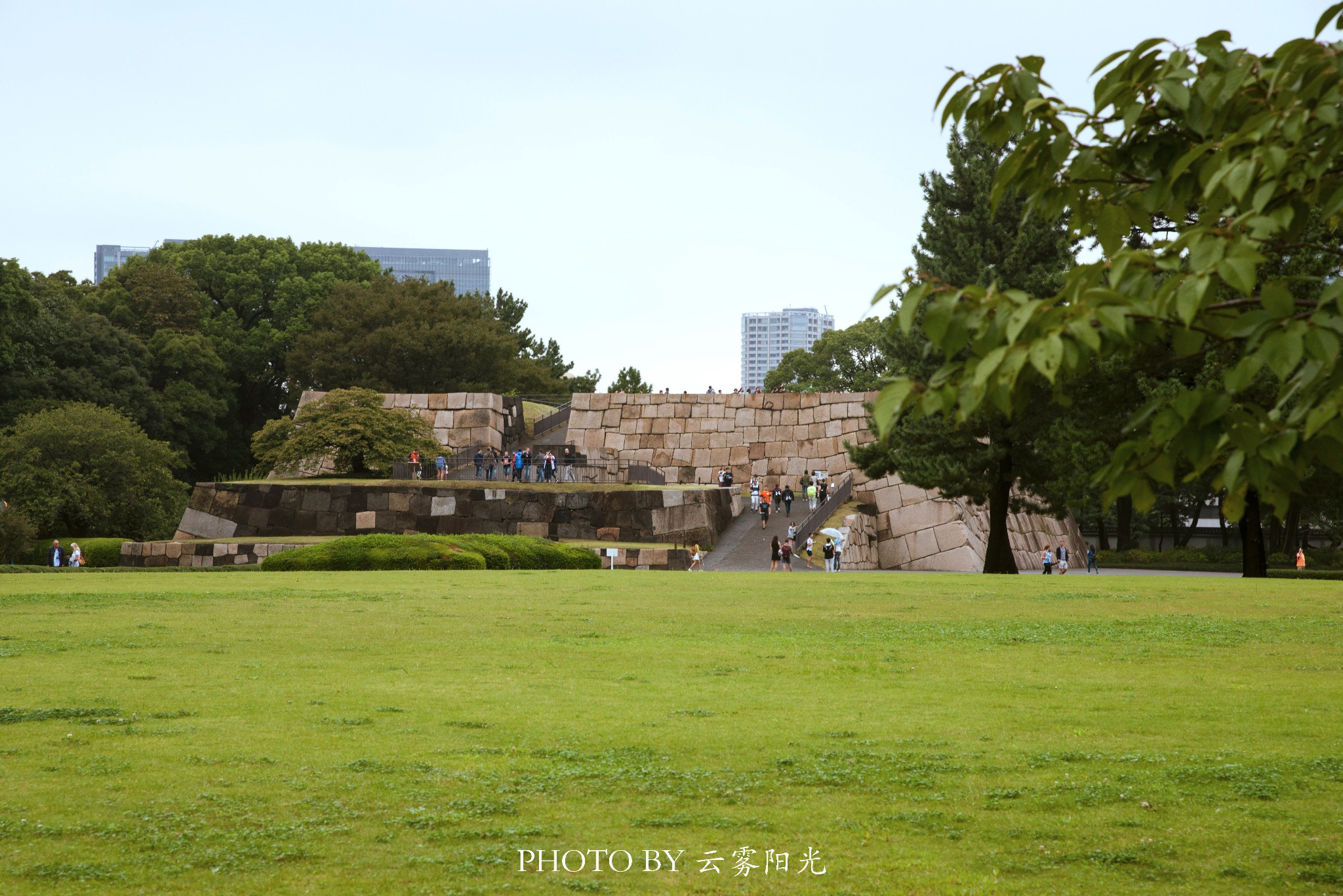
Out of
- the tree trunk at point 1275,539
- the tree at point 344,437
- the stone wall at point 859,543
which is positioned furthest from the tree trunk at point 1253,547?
the tree at point 344,437

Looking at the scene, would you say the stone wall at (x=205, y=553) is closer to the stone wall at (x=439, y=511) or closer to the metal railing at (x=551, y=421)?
the stone wall at (x=439, y=511)

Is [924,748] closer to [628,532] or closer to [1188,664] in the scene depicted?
[1188,664]

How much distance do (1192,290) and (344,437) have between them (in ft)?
109

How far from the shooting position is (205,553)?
2856 cm

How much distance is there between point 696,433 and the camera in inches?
1747

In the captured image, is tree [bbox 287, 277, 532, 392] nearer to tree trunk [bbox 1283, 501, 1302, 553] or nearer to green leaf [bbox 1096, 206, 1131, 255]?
tree trunk [bbox 1283, 501, 1302, 553]

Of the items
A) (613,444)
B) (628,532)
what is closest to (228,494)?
(628,532)

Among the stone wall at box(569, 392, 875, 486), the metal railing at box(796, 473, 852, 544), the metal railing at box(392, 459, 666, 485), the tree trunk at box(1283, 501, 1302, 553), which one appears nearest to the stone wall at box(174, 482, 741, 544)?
the metal railing at box(392, 459, 666, 485)

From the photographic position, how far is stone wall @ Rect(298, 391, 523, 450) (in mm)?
43531

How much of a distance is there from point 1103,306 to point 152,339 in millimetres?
54576

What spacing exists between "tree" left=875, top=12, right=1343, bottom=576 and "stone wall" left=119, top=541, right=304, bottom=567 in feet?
89.6

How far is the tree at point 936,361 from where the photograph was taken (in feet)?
81.1

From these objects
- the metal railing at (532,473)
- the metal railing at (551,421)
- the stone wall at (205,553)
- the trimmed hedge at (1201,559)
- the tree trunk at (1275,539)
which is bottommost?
the trimmed hedge at (1201,559)

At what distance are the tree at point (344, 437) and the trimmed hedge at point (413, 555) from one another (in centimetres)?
1137
